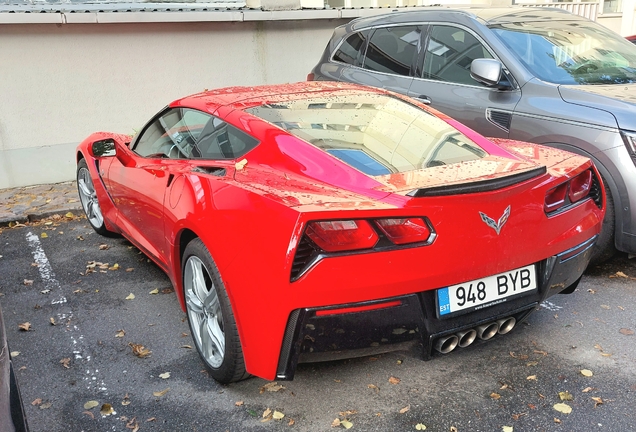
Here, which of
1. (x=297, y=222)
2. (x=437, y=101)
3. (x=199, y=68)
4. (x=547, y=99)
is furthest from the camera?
(x=199, y=68)

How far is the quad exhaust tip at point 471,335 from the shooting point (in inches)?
110

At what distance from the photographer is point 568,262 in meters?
3.13

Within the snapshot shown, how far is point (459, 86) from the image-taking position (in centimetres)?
525

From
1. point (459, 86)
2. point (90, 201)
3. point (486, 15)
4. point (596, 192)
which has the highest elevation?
point (486, 15)

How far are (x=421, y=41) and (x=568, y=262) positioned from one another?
3.18m

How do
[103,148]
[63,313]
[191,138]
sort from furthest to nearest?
[103,148] < [63,313] < [191,138]

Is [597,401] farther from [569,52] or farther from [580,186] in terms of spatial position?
[569,52]

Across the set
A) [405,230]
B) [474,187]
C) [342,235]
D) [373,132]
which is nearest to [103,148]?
[373,132]

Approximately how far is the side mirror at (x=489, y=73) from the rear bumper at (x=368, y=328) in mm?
2461

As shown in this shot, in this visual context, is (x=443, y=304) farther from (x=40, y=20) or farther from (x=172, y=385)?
(x=40, y=20)

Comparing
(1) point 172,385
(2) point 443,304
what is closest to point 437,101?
(2) point 443,304

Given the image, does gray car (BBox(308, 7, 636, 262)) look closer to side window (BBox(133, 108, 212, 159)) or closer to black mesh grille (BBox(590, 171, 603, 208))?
black mesh grille (BBox(590, 171, 603, 208))

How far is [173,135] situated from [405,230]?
200cm

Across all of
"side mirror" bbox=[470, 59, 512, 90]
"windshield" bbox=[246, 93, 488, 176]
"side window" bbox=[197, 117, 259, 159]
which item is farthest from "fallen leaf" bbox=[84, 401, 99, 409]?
"side mirror" bbox=[470, 59, 512, 90]
